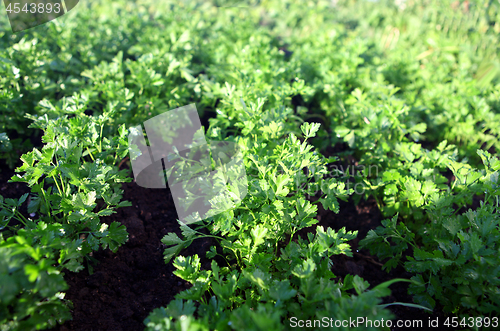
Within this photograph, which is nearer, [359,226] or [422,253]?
[422,253]

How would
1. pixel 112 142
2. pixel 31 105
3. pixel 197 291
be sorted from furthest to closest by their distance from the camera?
pixel 31 105 < pixel 112 142 < pixel 197 291

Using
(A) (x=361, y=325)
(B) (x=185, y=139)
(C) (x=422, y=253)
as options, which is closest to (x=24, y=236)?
(A) (x=361, y=325)

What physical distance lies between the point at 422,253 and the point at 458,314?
380 mm

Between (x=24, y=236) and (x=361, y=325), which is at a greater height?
(x=24, y=236)

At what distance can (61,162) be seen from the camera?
1656 millimetres

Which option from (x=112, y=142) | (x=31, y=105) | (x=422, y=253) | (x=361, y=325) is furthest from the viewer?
(x=31, y=105)

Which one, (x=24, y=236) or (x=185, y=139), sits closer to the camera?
(x=24, y=236)

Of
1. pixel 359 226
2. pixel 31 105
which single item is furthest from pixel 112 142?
pixel 359 226

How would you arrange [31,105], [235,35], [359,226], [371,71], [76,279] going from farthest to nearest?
[235,35] < [371,71] < [31,105] < [359,226] < [76,279]

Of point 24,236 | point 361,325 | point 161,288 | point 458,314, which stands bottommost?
point 161,288

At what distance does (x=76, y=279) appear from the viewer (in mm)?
1714

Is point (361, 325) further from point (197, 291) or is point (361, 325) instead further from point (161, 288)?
point (161, 288)

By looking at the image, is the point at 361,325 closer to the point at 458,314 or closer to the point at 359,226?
the point at 458,314

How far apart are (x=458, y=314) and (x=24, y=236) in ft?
6.96
